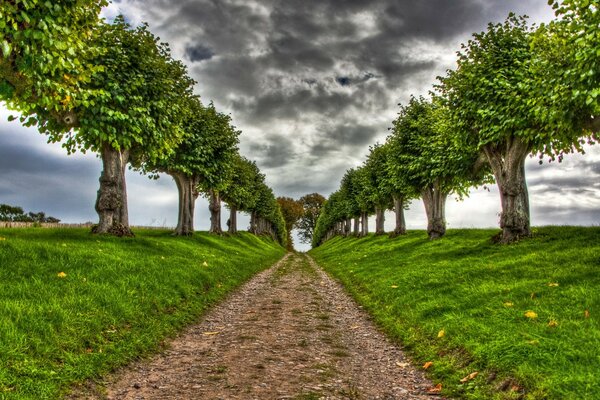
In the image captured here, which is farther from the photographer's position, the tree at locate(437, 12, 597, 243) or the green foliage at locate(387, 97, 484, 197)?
the green foliage at locate(387, 97, 484, 197)

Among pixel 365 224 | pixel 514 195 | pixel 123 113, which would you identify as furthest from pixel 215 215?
pixel 514 195

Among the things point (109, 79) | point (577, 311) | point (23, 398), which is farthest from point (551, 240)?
point (109, 79)

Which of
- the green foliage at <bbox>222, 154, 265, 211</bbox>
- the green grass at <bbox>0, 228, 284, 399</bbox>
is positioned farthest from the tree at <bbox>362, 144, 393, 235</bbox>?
the green grass at <bbox>0, 228, 284, 399</bbox>

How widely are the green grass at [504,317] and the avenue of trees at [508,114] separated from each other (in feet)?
17.6

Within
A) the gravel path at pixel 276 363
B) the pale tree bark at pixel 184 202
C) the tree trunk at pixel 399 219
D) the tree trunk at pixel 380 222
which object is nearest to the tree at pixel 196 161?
the pale tree bark at pixel 184 202

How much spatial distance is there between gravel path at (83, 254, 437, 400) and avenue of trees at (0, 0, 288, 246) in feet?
30.8

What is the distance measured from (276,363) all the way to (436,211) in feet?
107

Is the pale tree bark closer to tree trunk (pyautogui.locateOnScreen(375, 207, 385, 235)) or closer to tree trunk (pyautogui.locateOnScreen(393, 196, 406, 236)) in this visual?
tree trunk (pyautogui.locateOnScreen(393, 196, 406, 236))

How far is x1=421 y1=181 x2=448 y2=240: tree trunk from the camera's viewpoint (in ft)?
121

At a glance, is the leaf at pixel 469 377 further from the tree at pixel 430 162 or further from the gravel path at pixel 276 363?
the tree at pixel 430 162

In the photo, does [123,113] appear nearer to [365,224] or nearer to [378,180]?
[378,180]

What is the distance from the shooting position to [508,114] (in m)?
21.1

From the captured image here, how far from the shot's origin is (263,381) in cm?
717

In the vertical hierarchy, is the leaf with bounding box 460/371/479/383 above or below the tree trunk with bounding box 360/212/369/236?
below
